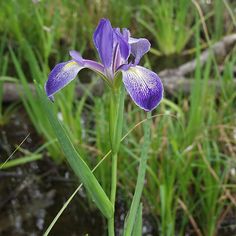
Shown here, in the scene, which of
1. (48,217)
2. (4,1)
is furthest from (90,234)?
(4,1)

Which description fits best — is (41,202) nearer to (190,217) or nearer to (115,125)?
(190,217)

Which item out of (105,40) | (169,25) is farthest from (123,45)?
(169,25)

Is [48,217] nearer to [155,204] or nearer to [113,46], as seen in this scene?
[155,204]

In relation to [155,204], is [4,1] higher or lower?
higher

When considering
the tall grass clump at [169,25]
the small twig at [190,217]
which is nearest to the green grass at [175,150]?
the small twig at [190,217]

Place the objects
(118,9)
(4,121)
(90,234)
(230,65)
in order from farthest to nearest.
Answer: (118,9)
(4,121)
(230,65)
(90,234)

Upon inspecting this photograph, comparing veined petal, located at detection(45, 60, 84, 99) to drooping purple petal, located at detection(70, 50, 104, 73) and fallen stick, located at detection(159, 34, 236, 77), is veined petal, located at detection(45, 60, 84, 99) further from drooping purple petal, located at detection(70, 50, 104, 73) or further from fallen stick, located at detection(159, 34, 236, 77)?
fallen stick, located at detection(159, 34, 236, 77)

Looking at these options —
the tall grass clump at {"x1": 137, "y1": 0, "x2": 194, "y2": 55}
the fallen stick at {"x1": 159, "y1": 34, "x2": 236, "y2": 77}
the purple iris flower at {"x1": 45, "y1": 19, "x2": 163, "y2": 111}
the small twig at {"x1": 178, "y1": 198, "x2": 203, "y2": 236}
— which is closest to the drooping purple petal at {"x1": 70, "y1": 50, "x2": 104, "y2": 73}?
the purple iris flower at {"x1": 45, "y1": 19, "x2": 163, "y2": 111}
